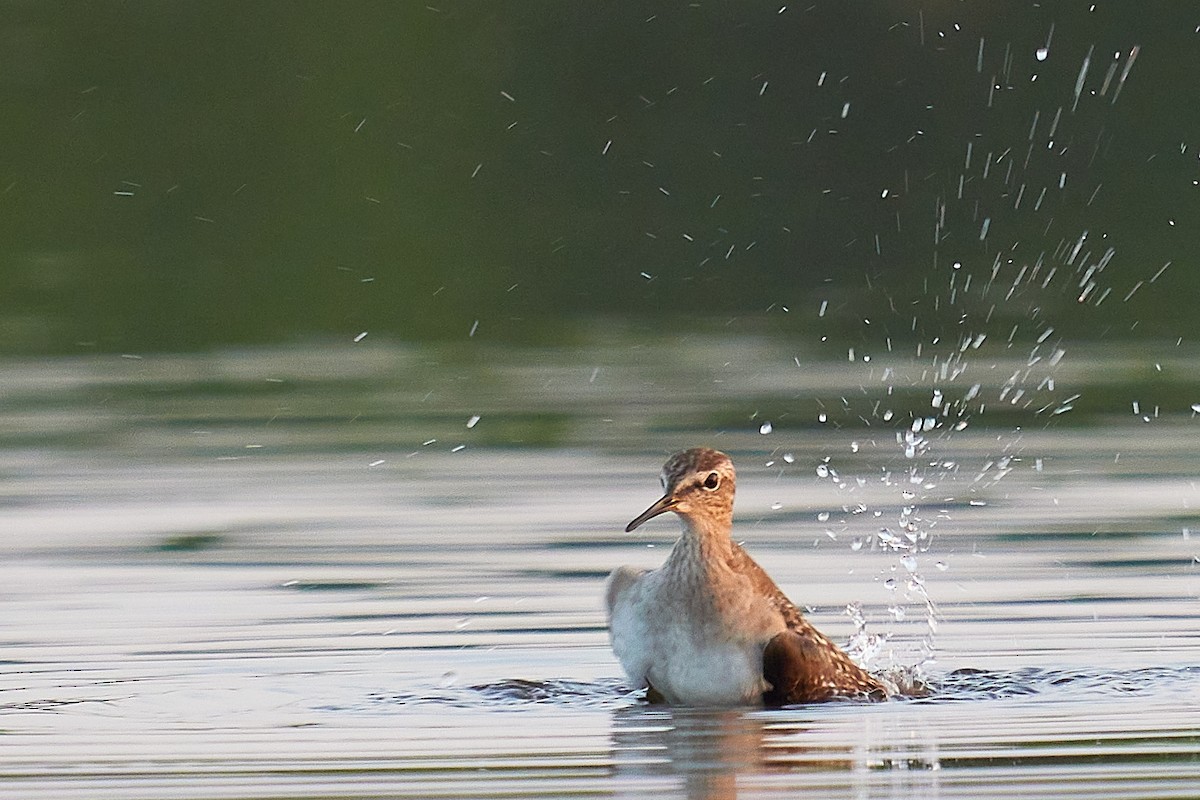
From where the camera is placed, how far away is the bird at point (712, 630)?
12.9m

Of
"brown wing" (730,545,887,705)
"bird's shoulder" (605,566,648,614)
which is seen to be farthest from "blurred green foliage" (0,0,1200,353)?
"brown wing" (730,545,887,705)

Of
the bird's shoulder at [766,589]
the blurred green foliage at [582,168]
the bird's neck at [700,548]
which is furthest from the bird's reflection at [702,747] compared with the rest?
the blurred green foliage at [582,168]

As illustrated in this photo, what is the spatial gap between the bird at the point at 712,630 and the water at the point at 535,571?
6.8 inches

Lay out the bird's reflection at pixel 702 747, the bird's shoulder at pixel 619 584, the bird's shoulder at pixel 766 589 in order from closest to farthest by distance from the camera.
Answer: the bird's reflection at pixel 702 747 < the bird's shoulder at pixel 766 589 < the bird's shoulder at pixel 619 584

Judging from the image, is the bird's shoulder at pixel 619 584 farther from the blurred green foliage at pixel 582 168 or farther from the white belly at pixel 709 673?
the blurred green foliage at pixel 582 168

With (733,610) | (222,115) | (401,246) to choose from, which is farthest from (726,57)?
(733,610)

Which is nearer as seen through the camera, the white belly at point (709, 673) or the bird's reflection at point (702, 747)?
the bird's reflection at point (702, 747)

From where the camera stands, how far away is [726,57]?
3828 centimetres

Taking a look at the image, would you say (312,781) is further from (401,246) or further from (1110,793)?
Answer: (401,246)

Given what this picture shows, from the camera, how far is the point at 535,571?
1566cm

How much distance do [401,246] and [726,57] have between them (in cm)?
859

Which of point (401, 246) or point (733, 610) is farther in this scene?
point (401, 246)

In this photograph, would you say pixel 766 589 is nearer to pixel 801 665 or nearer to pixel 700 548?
pixel 700 548

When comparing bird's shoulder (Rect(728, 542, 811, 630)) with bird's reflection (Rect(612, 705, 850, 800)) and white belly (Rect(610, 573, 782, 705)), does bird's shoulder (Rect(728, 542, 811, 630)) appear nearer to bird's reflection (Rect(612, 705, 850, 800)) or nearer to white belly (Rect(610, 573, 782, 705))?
white belly (Rect(610, 573, 782, 705))
